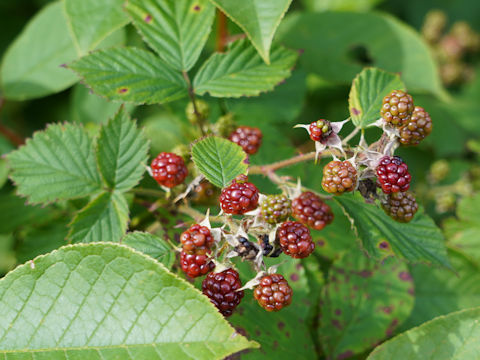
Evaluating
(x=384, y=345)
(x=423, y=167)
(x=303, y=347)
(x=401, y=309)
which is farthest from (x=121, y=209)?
(x=423, y=167)

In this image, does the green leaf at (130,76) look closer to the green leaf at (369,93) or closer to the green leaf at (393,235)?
the green leaf at (369,93)

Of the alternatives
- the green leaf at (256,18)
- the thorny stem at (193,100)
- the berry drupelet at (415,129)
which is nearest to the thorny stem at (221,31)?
the thorny stem at (193,100)

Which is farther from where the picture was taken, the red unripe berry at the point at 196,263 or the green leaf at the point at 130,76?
the green leaf at the point at 130,76

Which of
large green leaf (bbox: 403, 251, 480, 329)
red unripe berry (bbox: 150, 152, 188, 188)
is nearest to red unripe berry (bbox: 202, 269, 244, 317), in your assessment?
red unripe berry (bbox: 150, 152, 188, 188)

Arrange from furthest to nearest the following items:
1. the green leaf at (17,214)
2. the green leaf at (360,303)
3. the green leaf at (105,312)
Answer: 1. the green leaf at (17,214)
2. the green leaf at (360,303)
3. the green leaf at (105,312)

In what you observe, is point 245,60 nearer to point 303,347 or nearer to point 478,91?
point 303,347

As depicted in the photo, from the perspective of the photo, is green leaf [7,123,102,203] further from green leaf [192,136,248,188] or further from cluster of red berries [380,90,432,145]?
cluster of red berries [380,90,432,145]

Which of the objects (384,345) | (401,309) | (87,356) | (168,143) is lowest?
(401,309)
